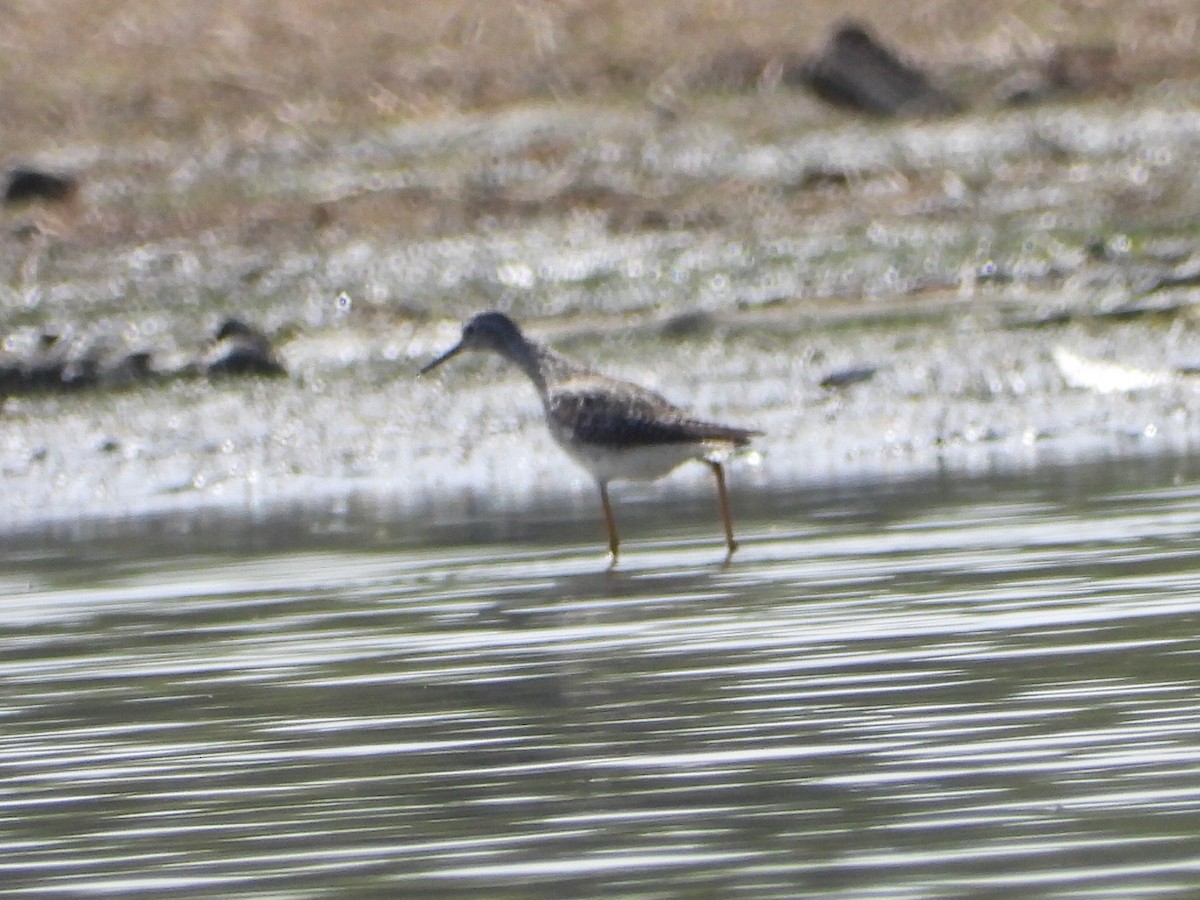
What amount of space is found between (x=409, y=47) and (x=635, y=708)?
54.4 feet

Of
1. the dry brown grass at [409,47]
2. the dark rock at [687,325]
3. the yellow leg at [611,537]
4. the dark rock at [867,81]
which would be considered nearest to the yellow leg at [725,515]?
the yellow leg at [611,537]

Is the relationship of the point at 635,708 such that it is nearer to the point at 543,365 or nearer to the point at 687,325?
the point at 543,365

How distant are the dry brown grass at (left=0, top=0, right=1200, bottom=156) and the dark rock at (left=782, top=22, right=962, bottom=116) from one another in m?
0.92

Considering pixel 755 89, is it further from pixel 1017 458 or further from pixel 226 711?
pixel 226 711

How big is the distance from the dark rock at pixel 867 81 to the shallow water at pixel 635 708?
10.3m

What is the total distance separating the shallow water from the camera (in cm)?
516

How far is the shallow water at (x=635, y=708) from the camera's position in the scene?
516 cm

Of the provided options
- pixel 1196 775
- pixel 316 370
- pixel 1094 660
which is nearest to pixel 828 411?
pixel 316 370

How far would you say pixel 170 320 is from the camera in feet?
54.7

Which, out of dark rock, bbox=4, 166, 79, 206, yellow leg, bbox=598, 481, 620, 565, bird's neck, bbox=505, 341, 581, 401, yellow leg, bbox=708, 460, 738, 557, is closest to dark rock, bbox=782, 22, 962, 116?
dark rock, bbox=4, 166, 79, 206

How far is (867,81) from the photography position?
2066 cm

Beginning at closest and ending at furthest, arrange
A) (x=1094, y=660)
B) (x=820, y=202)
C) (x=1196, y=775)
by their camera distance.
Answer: (x=1196, y=775) < (x=1094, y=660) < (x=820, y=202)

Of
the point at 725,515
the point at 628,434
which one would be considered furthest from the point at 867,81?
the point at 725,515

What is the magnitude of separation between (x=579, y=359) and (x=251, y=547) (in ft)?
16.5
